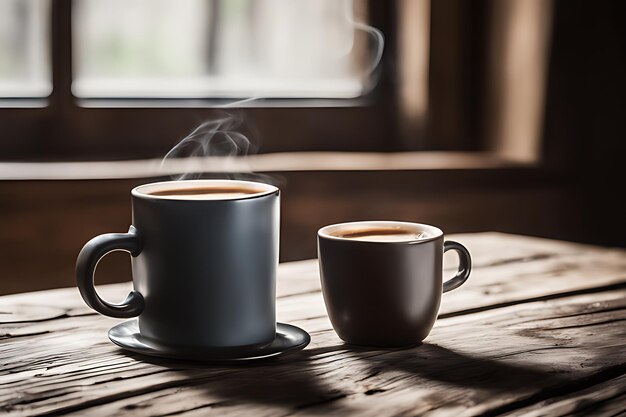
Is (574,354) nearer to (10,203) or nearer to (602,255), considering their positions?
(602,255)

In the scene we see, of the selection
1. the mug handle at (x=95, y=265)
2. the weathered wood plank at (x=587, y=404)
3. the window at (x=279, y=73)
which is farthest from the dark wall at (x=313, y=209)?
the weathered wood plank at (x=587, y=404)

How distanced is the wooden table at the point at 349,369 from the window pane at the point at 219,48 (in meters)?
1.36

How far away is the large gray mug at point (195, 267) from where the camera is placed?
609 millimetres

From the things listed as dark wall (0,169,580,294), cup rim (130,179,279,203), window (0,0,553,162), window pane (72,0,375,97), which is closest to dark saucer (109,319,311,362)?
cup rim (130,179,279,203)

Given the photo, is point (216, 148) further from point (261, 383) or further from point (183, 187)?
point (261, 383)

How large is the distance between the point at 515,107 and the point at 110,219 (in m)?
1.08

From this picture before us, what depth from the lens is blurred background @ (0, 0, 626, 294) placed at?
2031 mm

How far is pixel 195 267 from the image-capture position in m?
0.61

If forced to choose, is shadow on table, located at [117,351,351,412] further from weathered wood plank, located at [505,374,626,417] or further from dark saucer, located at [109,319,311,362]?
weathered wood plank, located at [505,374,626,417]

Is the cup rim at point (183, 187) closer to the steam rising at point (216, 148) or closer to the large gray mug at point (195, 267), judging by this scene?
the large gray mug at point (195, 267)

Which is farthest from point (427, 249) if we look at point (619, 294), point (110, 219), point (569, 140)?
point (569, 140)

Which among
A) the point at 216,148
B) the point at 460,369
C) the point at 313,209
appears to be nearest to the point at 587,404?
the point at 460,369

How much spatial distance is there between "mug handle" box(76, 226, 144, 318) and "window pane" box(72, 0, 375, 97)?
1.58 meters

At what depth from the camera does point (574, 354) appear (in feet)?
2.20
